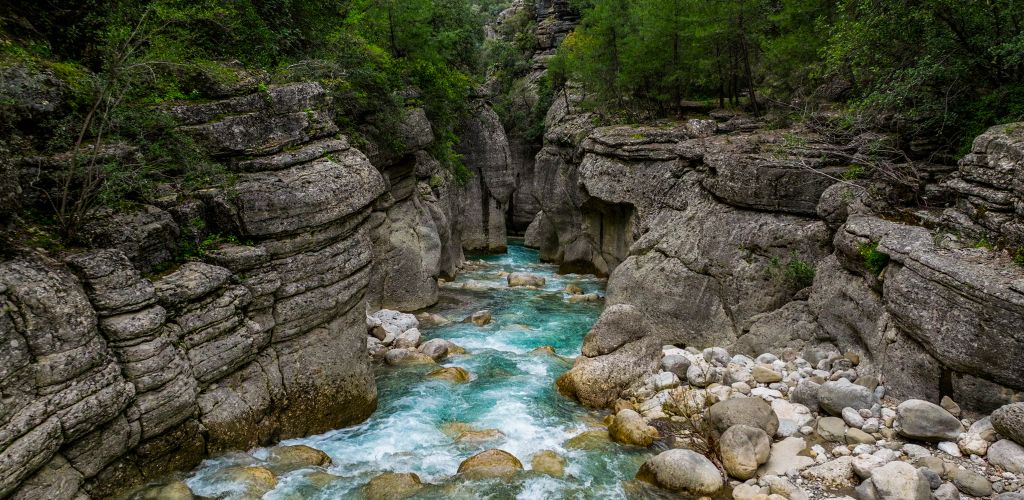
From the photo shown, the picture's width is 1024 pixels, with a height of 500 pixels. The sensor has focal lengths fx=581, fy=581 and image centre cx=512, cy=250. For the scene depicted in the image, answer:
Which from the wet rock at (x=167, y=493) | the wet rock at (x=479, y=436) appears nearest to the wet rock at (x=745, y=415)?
the wet rock at (x=479, y=436)

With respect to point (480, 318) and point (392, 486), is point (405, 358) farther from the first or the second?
point (392, 486)

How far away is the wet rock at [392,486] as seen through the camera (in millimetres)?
9250

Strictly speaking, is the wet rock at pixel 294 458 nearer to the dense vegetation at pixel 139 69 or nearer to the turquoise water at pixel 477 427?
the turquoise water at pixel 477 427

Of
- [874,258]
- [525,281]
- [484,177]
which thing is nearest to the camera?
[874,258]

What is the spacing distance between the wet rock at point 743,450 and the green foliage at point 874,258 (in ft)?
14.8

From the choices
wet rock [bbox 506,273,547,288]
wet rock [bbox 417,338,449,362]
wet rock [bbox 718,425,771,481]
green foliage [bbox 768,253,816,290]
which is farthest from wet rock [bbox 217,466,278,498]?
wet rock [bbox 506,273,547,288]

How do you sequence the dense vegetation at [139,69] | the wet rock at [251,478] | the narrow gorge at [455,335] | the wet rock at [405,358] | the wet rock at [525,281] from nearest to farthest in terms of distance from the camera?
the narrow gorge at [455,335] < the dense vegetation at [139,69] < the wet rock at [251,478] < the wet rock at [405,358] < the wet rock at [525,281]

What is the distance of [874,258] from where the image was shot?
471 inches

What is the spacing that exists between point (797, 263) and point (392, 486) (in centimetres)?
1127

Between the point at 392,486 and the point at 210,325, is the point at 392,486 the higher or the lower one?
the lower one

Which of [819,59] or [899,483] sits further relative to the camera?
[819,59]

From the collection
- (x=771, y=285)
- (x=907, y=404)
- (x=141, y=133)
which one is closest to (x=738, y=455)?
(x=907, y=404)

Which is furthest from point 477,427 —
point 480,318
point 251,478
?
point 480,318

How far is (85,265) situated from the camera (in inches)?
316
